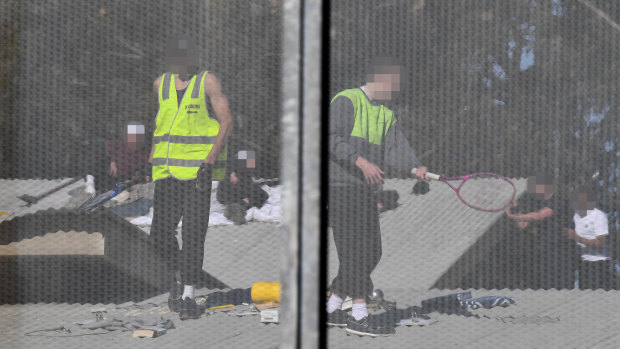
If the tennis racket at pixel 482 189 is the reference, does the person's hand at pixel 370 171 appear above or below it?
above

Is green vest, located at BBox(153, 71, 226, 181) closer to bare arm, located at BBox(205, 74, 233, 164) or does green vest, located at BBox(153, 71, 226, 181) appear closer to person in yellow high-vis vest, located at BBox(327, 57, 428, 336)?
bare arm, located at BBox(205, 74, 233, 164)

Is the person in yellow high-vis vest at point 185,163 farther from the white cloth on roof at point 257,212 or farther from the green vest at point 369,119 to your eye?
the green vest at point 369,119

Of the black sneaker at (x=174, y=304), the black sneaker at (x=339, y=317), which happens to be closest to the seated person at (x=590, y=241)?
the black sneaker at (x=339, y=317)

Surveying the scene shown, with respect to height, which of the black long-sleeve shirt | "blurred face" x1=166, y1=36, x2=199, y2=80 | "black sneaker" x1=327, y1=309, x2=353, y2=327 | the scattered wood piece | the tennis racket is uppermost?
"blurred face" x1=166, y1=36, x2=199, y2=80

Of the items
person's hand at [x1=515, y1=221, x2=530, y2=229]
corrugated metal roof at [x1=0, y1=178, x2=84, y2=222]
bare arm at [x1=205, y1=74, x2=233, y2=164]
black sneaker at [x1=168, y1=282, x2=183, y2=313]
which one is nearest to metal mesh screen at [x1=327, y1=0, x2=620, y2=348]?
person's hand at [x1=515, y1=221, x2=530, y2=229]

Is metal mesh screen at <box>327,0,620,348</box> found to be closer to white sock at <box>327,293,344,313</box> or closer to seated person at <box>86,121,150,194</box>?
white sock at <box>327,293,344,313</box>

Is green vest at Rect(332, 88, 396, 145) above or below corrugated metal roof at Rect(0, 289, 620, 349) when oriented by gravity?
above

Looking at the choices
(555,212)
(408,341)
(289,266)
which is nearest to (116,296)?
(289,266)

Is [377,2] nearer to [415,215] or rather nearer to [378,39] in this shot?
[378,39]
